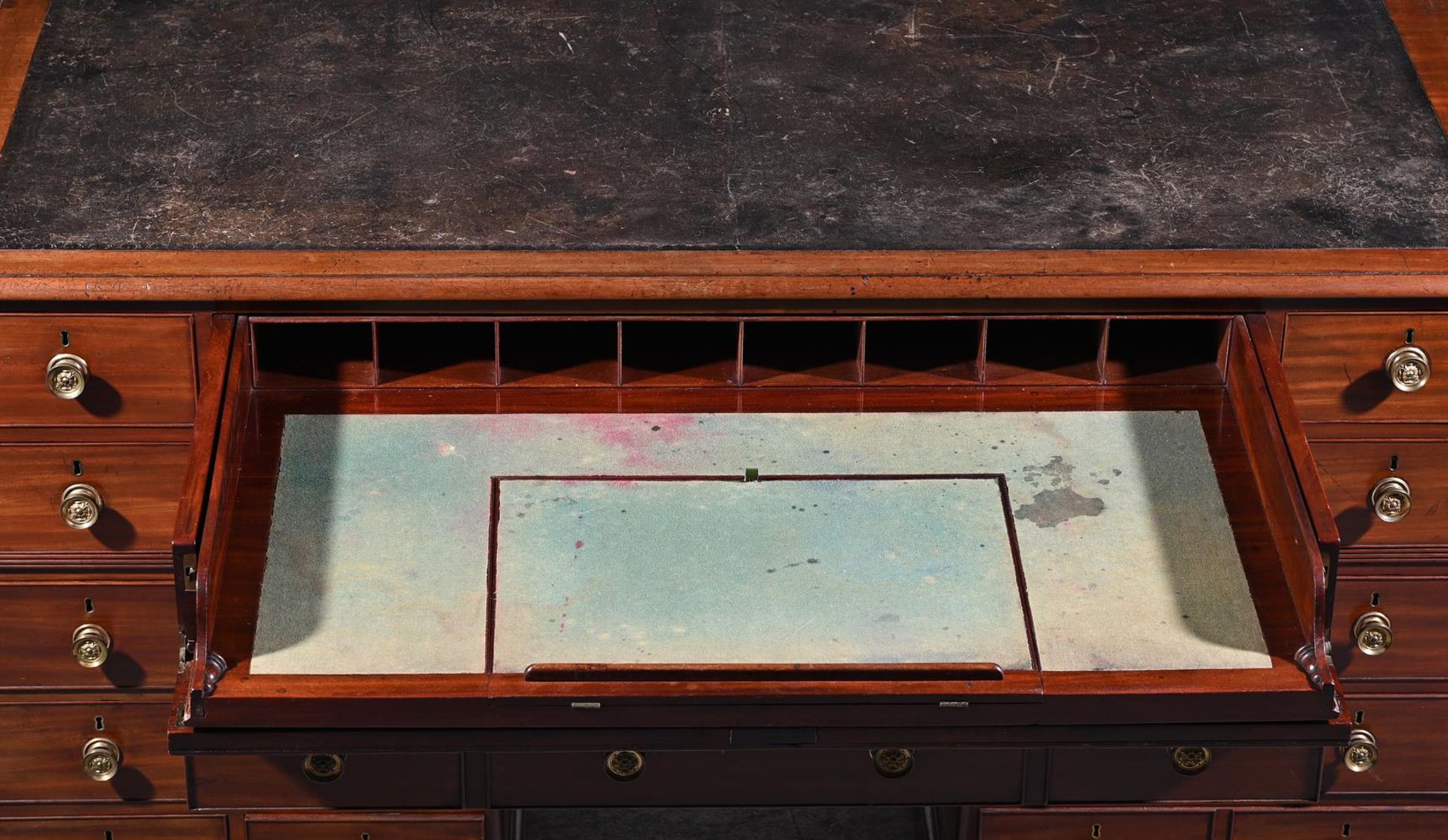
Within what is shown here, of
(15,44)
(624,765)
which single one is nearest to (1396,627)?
(624,765)

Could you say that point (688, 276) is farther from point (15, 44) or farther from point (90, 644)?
point (15, 44)

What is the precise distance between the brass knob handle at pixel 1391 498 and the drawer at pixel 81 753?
2.06m

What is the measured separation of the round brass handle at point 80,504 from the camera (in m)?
3.71

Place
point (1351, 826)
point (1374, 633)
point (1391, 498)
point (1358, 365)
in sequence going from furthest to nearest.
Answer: point (1351, 826)
point (1374, 633)
point (1391, 498)
point (1358, 365)

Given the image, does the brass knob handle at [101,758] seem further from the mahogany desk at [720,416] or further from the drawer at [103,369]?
the drawer at [103,369]


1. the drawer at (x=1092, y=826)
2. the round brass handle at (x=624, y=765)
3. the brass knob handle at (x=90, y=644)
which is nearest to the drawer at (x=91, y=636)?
the brass knob handle at (x=90, y=644)

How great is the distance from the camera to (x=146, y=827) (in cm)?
405

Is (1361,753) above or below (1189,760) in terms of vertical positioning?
below

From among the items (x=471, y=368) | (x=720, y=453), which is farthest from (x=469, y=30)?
(x=720, y=453)

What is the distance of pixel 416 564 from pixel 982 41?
5.07ft

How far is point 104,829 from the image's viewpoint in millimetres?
4059

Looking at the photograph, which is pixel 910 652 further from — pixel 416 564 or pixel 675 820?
pixel 675 820

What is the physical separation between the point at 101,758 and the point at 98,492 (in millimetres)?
517

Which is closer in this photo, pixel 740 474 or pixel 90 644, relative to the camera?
pixel 740 474
